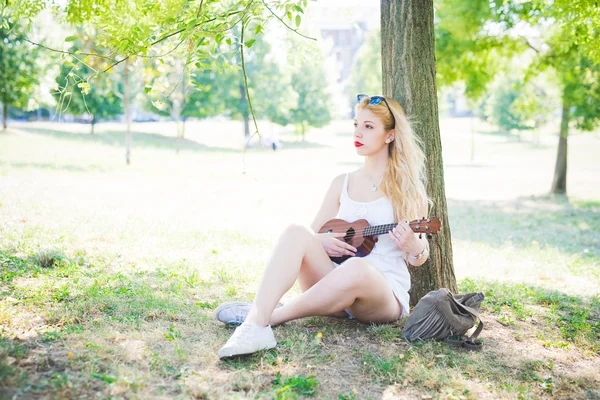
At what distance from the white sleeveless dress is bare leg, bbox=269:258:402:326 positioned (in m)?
0.11

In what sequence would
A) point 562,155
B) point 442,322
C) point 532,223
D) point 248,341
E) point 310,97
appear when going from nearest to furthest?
point 248,341, point 442,322, point 532,223, point 562,155, point 310,97

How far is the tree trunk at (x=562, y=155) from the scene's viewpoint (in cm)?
1570

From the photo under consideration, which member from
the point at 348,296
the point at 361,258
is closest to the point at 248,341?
the point at 348,296

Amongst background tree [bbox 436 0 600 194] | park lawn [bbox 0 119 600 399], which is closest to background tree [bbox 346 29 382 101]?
background tree [bbox 436 0 600 194]

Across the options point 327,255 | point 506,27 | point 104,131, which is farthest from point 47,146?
point 327,255

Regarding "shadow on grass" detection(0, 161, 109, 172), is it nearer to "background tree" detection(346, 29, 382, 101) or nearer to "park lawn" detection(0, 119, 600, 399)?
"park lawn" detection(0, 119, 600, 399)

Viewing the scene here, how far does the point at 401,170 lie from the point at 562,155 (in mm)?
14663

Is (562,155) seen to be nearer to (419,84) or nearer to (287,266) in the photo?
(419,84)

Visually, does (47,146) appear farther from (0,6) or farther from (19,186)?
(0,6)

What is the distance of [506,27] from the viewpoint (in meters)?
12.4

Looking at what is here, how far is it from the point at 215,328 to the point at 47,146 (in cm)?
2193

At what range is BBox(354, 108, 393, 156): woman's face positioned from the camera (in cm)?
395

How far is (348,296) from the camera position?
3484mm

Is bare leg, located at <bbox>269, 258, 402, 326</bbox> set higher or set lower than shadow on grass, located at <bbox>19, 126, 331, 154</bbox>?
lower
